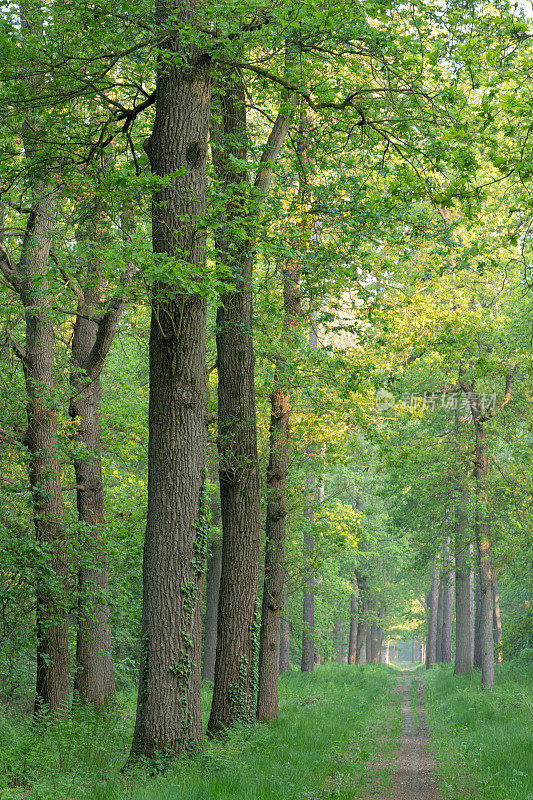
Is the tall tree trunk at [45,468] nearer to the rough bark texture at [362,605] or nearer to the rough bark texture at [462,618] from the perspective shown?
the rough bark texture at [462,618]

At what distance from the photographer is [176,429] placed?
25.3 ft

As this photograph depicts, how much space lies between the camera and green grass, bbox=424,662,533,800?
8086 mm

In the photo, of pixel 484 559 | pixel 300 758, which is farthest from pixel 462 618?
pixel 300 758

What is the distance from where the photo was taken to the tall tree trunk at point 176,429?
730 centimetres

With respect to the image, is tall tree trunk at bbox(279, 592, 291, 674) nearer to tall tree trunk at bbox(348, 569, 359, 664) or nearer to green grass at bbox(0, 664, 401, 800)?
tall tree trunk at bbox(348, 569, 359, 664)

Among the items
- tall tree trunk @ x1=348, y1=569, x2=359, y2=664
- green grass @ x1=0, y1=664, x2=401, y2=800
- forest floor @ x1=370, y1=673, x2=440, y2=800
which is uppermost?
green grass @ x1=0, y1=664, x2=401, y2=800

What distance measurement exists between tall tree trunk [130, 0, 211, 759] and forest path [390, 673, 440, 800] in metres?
3.26

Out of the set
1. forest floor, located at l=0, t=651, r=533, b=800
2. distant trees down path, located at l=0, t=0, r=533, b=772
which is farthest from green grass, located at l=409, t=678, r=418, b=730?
distant trees down path, located at l=0, t=0, r=533, b=772

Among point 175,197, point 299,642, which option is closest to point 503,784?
point 175,197

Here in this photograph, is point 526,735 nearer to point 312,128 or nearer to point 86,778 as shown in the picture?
point 86,778

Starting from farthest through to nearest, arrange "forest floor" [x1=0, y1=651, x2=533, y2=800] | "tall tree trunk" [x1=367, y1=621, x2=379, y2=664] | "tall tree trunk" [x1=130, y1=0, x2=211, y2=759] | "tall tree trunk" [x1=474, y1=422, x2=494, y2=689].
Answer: "tall tree trunk" [x1=367, y1=621, x2=379, y2=664] → "tall tree trunk" [x1=474, y1=422, x2=494, y2=689] → "tall tree trunk" [x1=130, y1=0, x2=211, y2=759] → "forest floor" [x1=0, y1=651, x2=533, y2=800]

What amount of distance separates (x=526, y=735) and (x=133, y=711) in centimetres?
775

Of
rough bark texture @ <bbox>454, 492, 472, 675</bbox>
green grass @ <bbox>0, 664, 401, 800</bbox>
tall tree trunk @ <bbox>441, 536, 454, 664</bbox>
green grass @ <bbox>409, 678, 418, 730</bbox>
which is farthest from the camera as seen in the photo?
tall tree trunk @ <bbox>441, 536, 454, 664</bbox>

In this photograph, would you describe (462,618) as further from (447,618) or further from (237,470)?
(237,470)
